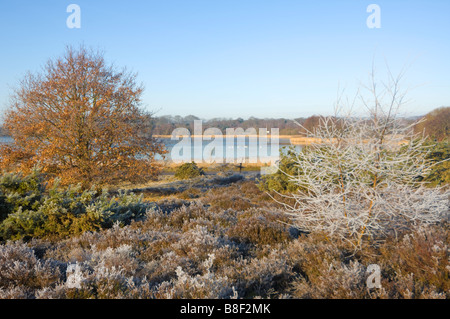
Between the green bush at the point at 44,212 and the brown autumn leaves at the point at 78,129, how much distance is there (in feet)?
19.5

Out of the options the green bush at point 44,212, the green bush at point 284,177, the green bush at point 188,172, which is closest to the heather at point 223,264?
the green bush at point 44,212

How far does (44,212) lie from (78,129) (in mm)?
7444

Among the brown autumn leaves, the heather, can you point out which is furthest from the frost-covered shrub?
the brown autumn leaves

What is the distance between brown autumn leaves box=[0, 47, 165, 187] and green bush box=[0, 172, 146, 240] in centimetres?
595

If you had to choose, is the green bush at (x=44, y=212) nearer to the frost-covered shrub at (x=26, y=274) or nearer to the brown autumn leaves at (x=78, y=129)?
the frost-covered shrub at (x=26, y=274)

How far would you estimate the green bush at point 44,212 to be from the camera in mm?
6086

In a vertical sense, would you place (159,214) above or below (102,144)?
below

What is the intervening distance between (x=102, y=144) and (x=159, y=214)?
7.83 metres

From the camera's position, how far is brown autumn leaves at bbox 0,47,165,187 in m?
12.9

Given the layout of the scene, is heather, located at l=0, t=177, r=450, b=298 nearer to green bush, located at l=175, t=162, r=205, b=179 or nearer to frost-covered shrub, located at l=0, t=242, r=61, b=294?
frost-covered shrub, located at l=0, t=242, r=61, b=294

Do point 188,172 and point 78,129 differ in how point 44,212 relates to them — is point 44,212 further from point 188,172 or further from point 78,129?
point 188,172
